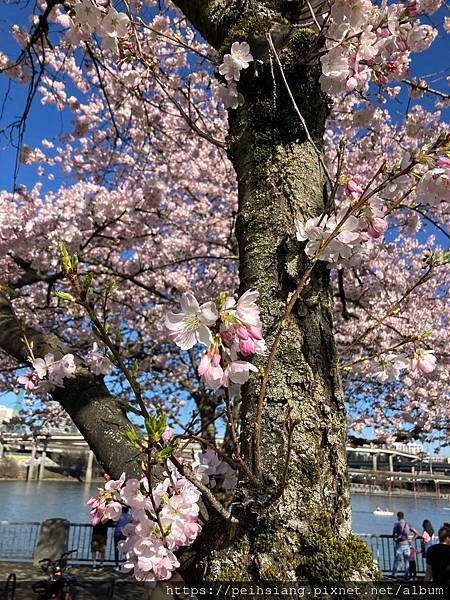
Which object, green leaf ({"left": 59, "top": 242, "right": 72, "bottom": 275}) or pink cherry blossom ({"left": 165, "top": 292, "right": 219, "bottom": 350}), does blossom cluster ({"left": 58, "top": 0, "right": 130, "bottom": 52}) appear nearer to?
green leaf ({"left": 59, "top": 242, "right": 72, "bottom": 275})

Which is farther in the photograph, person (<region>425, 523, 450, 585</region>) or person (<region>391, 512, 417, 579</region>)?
person (<region>391, 512, 417, 579</region>)

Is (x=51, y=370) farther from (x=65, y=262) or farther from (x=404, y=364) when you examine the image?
(x=404, y=364)

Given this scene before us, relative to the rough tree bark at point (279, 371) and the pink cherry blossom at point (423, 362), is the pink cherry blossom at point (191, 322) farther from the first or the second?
the pink cherry blossom at point (423, 362)

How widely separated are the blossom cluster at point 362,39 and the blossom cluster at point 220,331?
914mm

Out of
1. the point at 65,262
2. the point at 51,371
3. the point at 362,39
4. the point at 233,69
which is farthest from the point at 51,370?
the point at 362,39

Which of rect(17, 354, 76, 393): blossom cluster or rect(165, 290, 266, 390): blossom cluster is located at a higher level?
rect(17, 354, 76, 393): blossom cluster

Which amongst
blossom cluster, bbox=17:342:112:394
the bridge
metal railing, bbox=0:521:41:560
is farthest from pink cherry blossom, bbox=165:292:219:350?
the bridge

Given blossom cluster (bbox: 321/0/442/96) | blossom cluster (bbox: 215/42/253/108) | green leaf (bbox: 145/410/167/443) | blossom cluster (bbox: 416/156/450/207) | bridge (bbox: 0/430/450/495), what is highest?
bridge (bbox: 0/430/450/495)

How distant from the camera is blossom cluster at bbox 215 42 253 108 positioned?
1558 mm

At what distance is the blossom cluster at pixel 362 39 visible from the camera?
5.06ft

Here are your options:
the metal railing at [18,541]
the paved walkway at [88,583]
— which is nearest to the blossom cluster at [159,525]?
the paved walkway at [88,583]

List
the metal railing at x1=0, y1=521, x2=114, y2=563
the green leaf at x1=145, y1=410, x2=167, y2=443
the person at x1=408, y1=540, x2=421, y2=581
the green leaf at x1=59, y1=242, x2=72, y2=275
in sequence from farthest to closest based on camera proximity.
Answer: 1. the metal railing at x1=0, y1=521, x2=114, y2=563
2. the person at x1=408, y1=540, x2=421, y2=581
3. the green leaf at x1=59, y1=242, x2=72, y2=275
4. the green leaf at x1=145, y1=410, x2=167, y2=443

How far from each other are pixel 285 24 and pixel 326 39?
0.14 m

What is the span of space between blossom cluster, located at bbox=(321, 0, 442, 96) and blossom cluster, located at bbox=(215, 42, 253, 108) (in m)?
0.25
